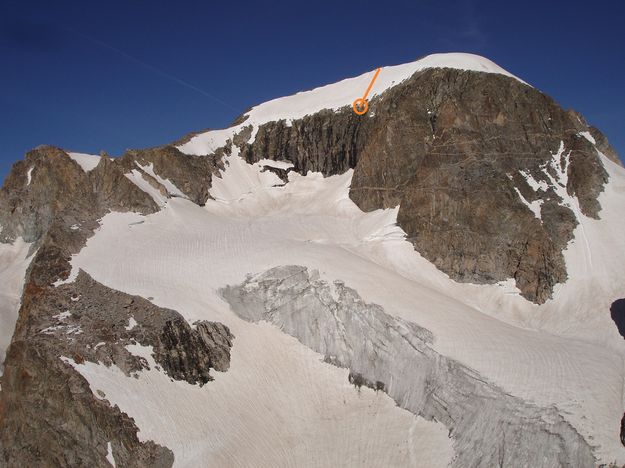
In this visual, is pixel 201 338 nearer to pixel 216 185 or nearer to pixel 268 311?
pixel 268 311

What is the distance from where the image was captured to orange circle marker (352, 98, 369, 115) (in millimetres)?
51744

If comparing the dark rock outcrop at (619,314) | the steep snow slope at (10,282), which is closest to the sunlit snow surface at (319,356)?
the dark rock outcrop at (619,314)

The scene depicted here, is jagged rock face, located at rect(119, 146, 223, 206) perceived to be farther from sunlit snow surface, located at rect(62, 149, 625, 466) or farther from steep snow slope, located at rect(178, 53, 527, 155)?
sunlit snow surface, located at rect(62, 149, 625, 466)

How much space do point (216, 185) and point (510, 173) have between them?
877 inches

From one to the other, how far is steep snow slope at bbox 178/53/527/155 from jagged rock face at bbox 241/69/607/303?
5.69ft

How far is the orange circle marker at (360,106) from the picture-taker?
5174 centimetres

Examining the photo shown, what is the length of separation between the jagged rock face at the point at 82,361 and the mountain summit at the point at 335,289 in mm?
89

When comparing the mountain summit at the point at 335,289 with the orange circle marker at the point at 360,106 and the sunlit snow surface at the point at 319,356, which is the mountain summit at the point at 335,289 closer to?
the sunlit snow surface at the point at 319,356

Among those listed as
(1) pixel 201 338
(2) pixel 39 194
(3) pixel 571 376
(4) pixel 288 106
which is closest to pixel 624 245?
(3) pixel 571 376

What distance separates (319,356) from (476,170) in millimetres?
18258

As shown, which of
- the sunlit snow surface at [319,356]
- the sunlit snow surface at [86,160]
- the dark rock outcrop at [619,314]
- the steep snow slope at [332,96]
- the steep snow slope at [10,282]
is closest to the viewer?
the sunlit snow surface at [319,356]

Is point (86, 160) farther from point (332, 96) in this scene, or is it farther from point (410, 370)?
point (410, 370)

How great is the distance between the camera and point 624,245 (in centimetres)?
3988

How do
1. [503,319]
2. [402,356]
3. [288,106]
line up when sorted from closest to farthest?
[402,356] → [503,319] → [288,106]
